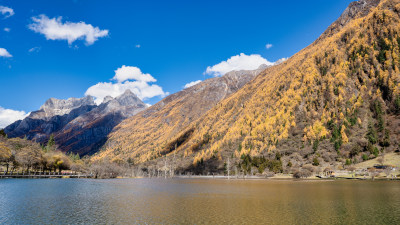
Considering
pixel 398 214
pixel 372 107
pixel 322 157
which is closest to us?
pixel 398 214

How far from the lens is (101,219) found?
102ft

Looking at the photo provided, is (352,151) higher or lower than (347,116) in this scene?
lower

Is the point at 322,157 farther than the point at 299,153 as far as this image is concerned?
No

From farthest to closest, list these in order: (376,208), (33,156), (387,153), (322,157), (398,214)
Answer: (322,157), (387,153), (33,156), (376,208), (398,214)

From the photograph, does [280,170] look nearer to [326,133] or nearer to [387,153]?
[326,133]

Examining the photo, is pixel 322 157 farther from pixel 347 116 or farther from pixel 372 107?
pixel 372 107

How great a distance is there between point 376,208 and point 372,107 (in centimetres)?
19035

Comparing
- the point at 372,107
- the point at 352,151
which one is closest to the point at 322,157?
the point at 352,151

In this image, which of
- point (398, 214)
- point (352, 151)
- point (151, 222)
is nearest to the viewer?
point (151, 222)

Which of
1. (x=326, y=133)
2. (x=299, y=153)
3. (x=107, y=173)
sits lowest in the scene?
(x=107, y=173)

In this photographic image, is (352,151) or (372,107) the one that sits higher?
(372,107)

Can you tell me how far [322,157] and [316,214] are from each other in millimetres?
162780

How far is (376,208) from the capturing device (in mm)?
38625

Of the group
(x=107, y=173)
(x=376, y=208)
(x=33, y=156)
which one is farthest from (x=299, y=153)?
(x=33, y=156)
